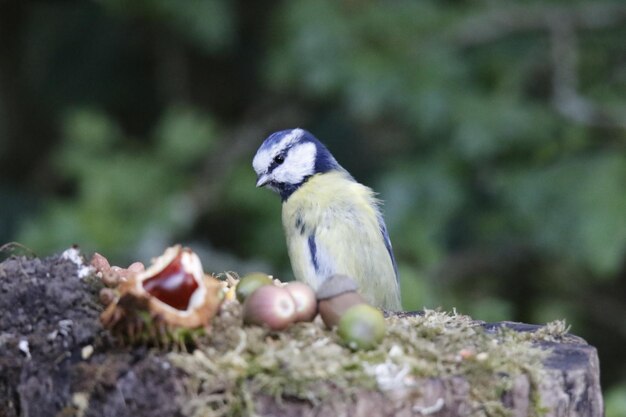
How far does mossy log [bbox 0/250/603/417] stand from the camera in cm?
198

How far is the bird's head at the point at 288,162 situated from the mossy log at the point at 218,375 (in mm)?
1728

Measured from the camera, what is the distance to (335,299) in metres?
2.27

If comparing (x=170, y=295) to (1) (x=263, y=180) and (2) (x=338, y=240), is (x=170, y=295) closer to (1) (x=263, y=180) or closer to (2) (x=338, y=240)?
(2) (x=338, y=240)

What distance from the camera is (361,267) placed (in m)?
3.85

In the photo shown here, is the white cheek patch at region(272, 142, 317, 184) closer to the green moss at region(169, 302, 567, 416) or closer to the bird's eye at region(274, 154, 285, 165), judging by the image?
the bird's eye at region(274, 154, 285, 165)

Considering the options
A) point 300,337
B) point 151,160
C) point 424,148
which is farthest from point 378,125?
point 300,337

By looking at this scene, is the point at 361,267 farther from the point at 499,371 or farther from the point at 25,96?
the point at 25,96

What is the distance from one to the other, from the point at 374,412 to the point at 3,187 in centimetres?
443

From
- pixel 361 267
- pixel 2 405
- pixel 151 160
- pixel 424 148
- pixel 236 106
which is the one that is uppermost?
pixel 236 106

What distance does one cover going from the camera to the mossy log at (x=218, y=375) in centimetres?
198

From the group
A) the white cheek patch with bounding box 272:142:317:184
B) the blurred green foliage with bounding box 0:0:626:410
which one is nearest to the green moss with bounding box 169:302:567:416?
the white cheek patch with bounding box 272:142:317:184

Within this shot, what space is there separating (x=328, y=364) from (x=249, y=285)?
46 centimetres

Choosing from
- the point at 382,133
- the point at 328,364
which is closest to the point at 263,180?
the point at 328,364

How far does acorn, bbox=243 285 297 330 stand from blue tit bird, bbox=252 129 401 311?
1.53 m
